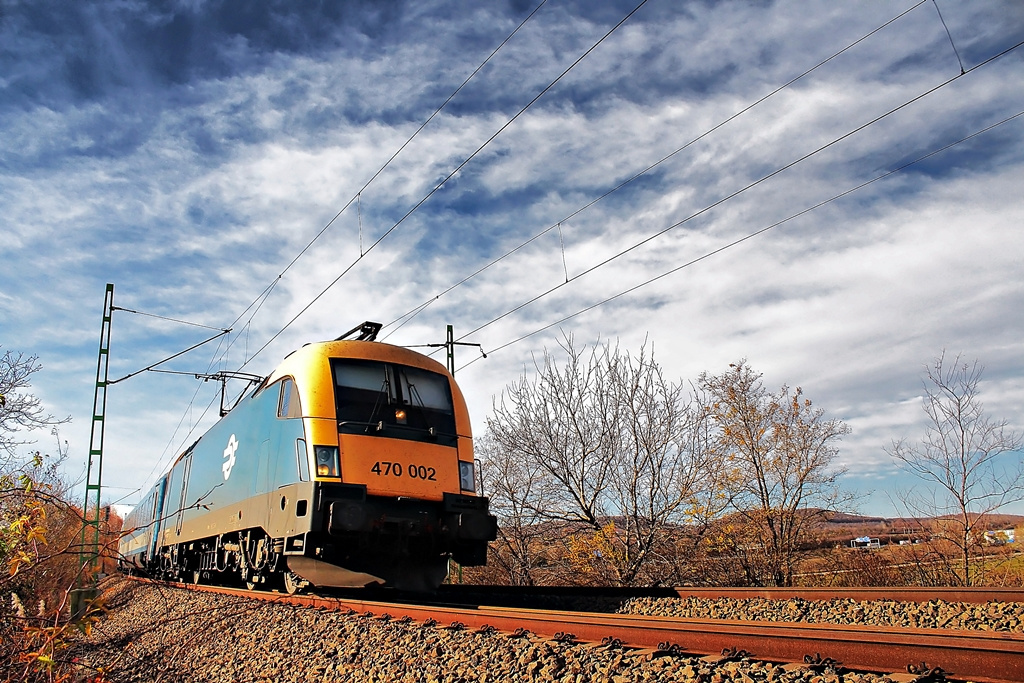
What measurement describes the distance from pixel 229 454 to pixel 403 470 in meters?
4.47

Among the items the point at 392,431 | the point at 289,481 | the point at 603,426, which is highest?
the point at 603,426

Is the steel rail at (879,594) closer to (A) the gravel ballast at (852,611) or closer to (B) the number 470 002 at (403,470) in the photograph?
(A) the gravel ballast at (852,611)

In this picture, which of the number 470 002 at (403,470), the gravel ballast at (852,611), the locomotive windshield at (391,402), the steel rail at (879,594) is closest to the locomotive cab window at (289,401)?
the locomotive windshield at (391,402)

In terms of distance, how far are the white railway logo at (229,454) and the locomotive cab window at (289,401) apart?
2399mm

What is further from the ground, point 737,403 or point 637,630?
point 737,403

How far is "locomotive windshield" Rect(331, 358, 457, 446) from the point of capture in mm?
9016

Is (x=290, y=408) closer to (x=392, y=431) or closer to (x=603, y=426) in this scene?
(x=392, y=431)

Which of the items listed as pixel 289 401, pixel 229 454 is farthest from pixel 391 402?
pixel 229 454

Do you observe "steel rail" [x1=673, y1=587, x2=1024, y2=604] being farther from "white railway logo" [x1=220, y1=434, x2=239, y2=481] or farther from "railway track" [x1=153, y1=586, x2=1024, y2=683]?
"white railway logo" [x1=220, y1=434, x2=239, y2=481]

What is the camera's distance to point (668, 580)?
47.0 feet

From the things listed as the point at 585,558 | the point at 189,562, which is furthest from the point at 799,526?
the point at 189,562

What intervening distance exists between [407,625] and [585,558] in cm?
947

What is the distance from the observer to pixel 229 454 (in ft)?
39.0

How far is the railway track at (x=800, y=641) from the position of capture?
3674 mm
